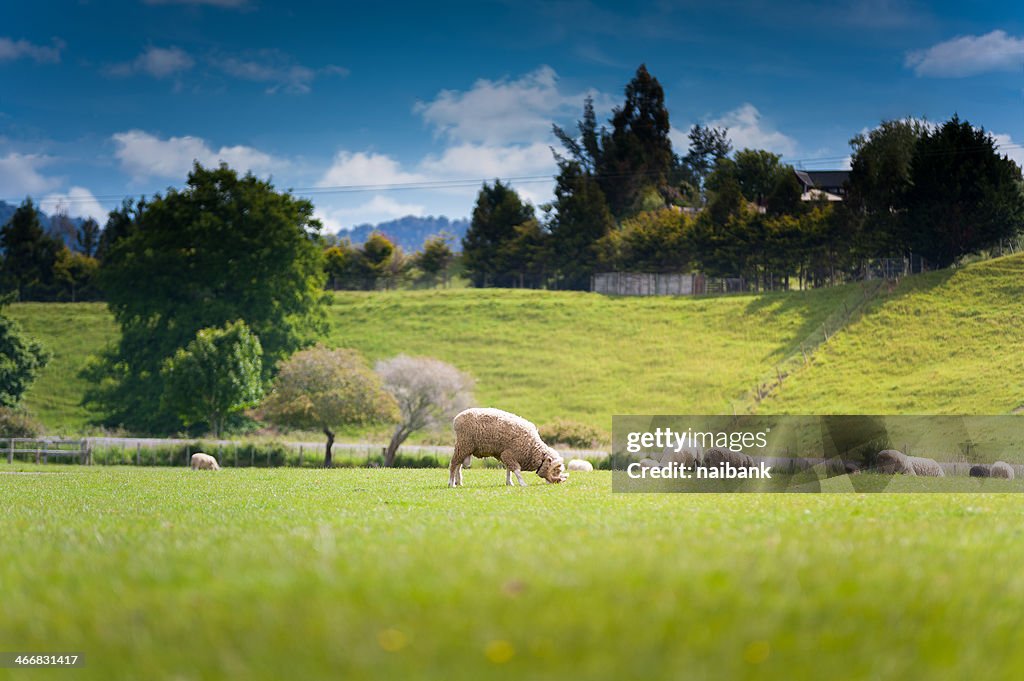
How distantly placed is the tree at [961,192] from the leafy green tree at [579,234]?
120 feet

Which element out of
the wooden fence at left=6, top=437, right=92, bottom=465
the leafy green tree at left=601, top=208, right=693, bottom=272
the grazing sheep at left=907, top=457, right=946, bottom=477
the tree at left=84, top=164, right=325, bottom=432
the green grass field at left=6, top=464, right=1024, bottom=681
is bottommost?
the wooden fence at left=6, top=437, right=92, bottom=465

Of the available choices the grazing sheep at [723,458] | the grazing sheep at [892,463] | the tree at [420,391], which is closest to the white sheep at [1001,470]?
the grazing sheep at [892,463]

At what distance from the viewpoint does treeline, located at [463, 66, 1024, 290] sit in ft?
295

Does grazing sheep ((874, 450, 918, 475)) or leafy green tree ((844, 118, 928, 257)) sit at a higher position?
leafy green tree ((844, 118, 928, 257))

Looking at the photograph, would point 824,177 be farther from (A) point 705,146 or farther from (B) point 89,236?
(B) point 89,236

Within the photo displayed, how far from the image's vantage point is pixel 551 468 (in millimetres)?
27984

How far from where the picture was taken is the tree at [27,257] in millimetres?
126688

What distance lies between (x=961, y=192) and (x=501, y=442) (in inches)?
2938

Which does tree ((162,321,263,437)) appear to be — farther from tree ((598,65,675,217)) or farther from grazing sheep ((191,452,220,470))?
tree ((598,65,675,217))

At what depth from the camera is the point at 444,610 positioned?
6.68 meters

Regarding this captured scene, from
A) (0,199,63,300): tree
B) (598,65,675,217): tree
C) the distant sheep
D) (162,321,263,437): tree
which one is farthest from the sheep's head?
(0,199,63,300): tree

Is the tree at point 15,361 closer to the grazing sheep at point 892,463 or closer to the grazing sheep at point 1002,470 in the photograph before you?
the grazing sheep at point 892,463

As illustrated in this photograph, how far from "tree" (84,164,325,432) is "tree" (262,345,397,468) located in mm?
21852

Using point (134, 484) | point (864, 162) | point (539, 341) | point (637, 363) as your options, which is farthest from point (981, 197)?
point (134, 484)
